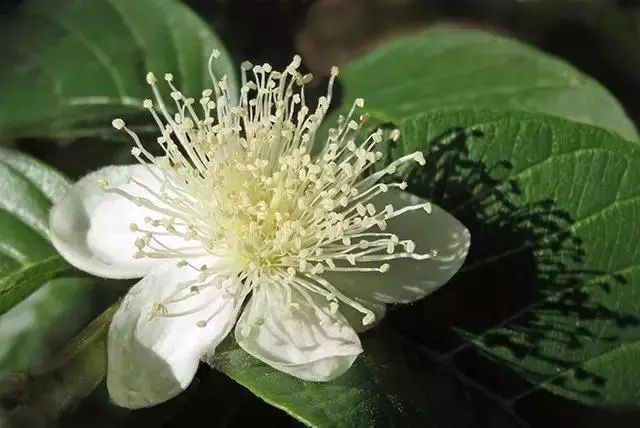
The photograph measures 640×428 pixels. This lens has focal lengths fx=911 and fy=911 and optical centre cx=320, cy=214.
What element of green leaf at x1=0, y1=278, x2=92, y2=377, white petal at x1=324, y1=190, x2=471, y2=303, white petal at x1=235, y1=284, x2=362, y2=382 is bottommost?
green leaf at x1=0, y1=278, x2=92, y2=377

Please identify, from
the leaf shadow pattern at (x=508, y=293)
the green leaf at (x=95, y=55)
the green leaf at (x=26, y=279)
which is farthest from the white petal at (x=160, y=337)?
the green leaf at (x=95, y=55)

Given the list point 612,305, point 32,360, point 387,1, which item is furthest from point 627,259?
point 387,1

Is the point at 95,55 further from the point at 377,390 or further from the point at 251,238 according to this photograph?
the point at 377,390

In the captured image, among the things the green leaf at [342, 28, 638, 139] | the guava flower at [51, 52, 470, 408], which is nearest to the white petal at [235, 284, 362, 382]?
the guava flower at [51, 52, 470, 408]

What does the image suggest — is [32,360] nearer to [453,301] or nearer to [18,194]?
[18,194]

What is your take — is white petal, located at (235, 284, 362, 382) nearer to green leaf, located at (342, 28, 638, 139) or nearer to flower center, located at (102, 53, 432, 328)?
flower center, located at (102, 53, 432, 328)

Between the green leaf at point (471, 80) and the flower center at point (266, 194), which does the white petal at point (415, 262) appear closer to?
the flower center at point (266, 194)

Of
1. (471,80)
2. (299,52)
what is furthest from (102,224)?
(299,52)

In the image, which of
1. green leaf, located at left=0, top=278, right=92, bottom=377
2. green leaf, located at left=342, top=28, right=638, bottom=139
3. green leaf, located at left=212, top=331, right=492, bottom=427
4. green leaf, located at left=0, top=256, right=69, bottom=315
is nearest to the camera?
green leaf, located at left=212, top=331, right=492, bottom=427
